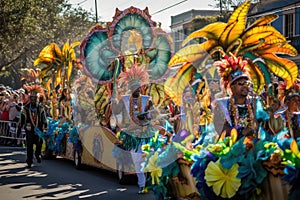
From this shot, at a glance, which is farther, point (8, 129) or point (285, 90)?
point (8, 129)

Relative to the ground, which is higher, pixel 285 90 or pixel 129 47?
pixel 129 47

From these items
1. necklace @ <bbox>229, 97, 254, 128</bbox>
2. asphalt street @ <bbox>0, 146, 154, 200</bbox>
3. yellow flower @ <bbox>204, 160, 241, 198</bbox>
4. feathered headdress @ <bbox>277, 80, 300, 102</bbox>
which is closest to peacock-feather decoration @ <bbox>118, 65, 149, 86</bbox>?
asphalt street @ <bbox>0, 146, 154, 200</bbox>

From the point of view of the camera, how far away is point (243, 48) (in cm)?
775

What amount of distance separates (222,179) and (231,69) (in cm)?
165

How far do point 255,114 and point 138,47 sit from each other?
5831 mm

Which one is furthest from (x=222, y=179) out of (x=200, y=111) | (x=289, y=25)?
(x=289, y=25)

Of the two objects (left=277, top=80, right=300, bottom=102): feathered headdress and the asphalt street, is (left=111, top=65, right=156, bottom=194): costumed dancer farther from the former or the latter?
(left=277, top=80, right=300, bottom=102): feathered headdress

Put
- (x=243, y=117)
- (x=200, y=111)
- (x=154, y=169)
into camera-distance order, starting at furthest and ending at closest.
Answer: (x=200, y=111)
(x=154, y=169)
(x=243, y=117)

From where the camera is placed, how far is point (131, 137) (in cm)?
1048

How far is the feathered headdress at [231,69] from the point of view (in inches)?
285

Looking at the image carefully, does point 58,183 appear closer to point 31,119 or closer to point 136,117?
point 136,117

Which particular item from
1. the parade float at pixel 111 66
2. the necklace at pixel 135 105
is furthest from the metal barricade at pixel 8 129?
the necklace at pixel 135 105

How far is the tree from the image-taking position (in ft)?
90.0

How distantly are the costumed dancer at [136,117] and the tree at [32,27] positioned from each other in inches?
702
